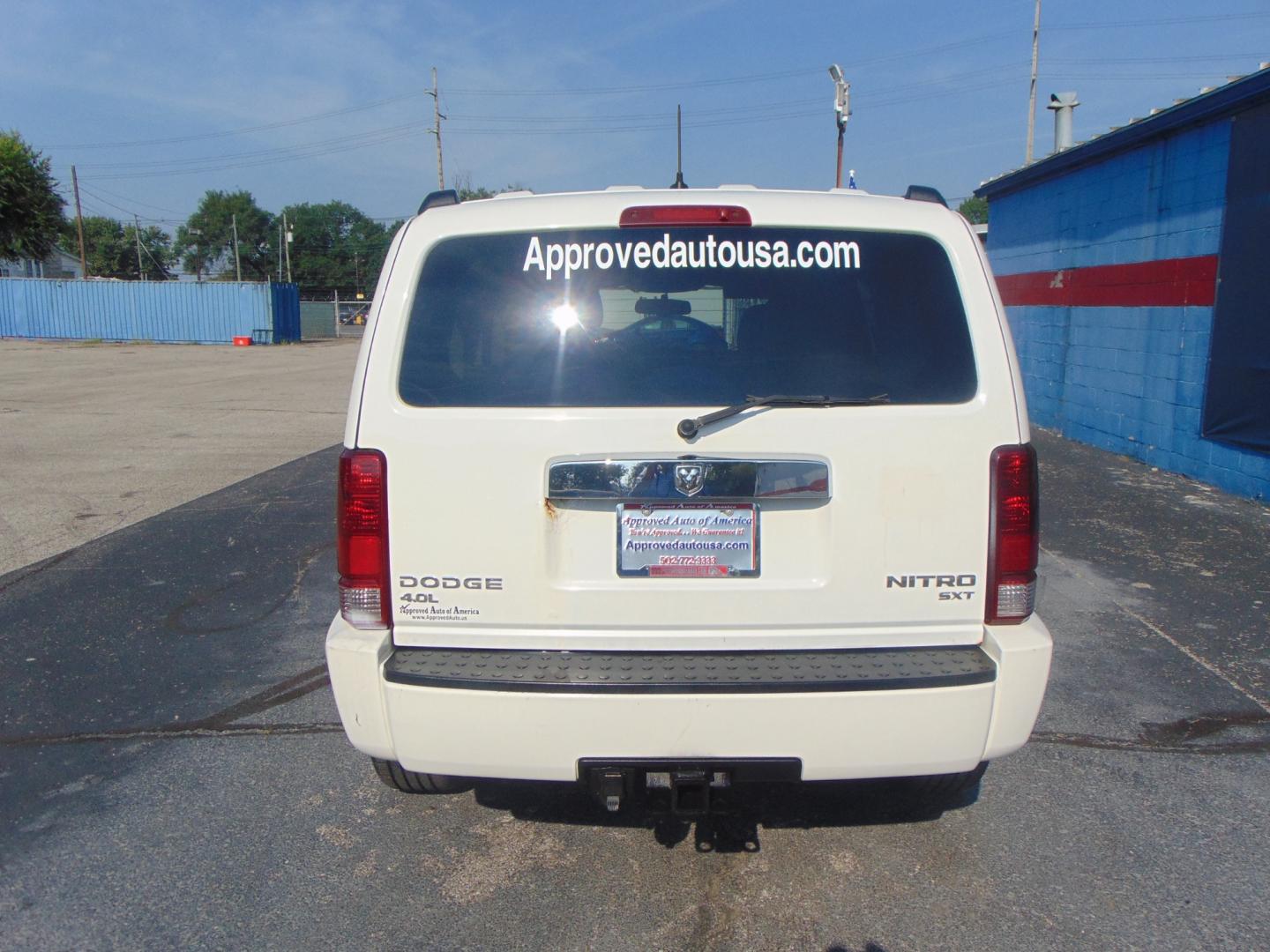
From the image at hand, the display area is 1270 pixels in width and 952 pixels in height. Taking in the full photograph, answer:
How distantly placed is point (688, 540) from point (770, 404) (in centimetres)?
43

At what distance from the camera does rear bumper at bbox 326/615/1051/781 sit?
2.62m

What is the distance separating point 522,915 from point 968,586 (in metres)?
1.57

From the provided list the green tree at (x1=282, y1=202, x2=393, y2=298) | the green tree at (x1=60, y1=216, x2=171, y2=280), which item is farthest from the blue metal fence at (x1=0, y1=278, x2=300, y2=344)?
the green tree at (x1=282, y1=202, x2=393, y2=298)

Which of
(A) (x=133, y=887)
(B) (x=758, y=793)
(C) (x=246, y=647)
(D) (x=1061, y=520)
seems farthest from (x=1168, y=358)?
(A) (x=133, y=887)

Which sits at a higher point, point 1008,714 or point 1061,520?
point 1008,714

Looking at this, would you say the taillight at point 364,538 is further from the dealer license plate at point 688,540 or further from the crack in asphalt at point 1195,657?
the crack in asphalt at point 1195,657

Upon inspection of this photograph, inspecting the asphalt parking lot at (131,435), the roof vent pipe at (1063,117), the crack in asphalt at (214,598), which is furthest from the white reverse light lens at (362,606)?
the roof vent pipe at (1063,117)

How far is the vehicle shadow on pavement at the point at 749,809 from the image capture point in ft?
10.9

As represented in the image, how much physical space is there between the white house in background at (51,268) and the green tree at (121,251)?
887 centimetres

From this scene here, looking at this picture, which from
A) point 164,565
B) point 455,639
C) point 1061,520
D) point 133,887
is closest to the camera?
point 455,639

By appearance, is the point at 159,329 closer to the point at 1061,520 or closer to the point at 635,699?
the point at 1061,520

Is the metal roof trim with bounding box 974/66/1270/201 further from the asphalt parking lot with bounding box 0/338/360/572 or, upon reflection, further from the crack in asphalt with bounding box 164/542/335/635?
the asphalt parking lot with bounding box 0/338/360/572

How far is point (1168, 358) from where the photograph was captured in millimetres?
10086

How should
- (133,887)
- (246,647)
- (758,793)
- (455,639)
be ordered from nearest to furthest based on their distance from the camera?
1. (455,639)
2. (133,887)
3. (758,793)
4. (246,647)
